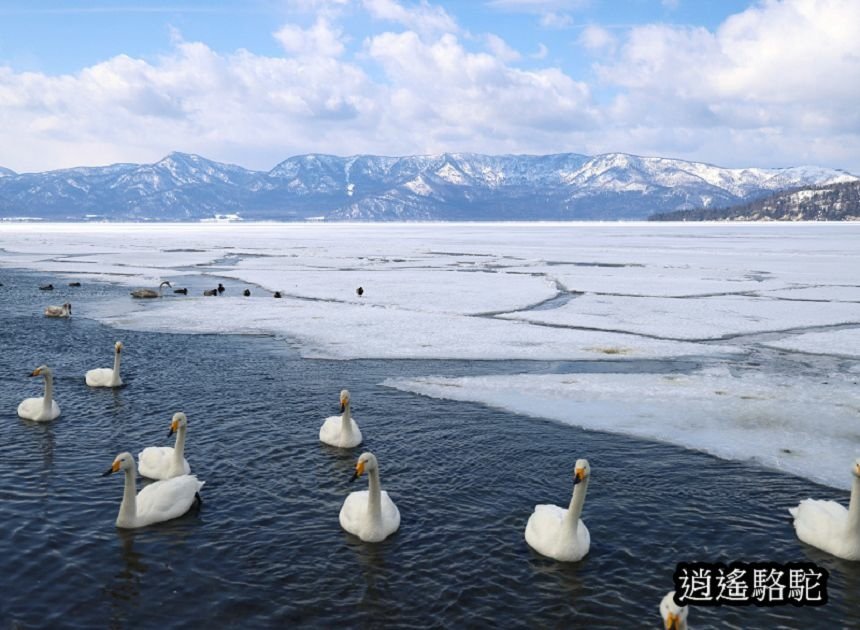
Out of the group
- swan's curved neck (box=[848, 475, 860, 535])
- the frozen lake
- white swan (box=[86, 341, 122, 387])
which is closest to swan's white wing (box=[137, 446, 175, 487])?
the frozen lake

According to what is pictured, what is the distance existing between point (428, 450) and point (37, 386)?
10.4 meters

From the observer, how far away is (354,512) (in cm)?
1036

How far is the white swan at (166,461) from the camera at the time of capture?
39.4ft

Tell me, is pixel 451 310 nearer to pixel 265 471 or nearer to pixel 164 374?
pixel 164 374

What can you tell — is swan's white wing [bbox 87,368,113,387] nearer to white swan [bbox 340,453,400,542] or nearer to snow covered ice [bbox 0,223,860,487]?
snow covered ice [bbox 0,223,860,487]

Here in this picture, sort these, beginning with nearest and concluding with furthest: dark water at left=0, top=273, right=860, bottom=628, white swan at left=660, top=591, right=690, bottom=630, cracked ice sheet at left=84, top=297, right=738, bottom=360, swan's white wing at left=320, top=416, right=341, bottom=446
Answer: white swan at left=660, top=591, right=690, bottom=630, dark water at left=0, top=273, right=860, bottom=628, swan's white wing at left=320, top=416, right=341, bottom=446, cracked ice sheet at left=84, top=297, right=738, bottom=360

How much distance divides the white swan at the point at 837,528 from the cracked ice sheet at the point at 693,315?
14.7 m

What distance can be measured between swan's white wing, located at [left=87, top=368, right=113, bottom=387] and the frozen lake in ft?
1.34

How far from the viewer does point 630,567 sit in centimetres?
951

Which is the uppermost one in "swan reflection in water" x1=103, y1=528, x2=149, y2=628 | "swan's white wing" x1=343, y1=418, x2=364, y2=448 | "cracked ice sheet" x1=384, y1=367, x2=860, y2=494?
"swan's white wing" x1=343, y1=418, x2=364, y2=448

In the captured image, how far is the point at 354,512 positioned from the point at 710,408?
30.6 feet

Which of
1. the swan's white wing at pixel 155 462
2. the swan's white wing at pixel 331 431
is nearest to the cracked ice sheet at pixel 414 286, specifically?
the swan's white wing at pixel 331 431

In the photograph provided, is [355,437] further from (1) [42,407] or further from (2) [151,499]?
(1) [42,407]

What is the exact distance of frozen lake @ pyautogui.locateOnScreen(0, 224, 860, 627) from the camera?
939 cm
